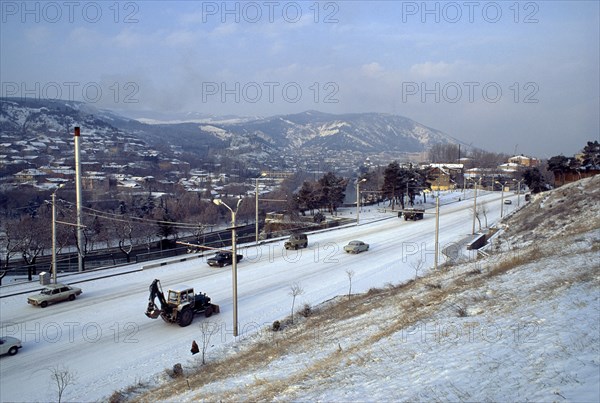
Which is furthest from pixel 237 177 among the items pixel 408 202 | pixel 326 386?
pixel 326 386

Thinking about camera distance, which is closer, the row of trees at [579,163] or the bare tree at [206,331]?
the bare tree at [206,331]

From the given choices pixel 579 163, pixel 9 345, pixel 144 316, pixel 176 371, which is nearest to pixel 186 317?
pixel 144 316

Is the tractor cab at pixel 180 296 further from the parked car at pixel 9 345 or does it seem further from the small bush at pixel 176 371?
the parked car at pixel 9 345

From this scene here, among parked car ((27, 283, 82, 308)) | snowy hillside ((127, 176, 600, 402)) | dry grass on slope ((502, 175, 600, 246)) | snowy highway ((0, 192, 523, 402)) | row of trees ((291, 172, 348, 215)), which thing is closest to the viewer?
snowy hillside ((127, 176, 600, 402))

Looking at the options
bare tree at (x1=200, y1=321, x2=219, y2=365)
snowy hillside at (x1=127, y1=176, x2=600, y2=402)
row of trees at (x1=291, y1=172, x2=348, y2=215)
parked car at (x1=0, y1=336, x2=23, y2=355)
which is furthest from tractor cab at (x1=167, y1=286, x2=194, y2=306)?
row of trees at (x1=291, y1=172, x2=348, y2=215)

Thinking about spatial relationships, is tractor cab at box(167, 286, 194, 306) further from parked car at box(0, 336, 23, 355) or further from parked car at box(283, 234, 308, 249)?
parked car at box(283, 234, 308, 249)

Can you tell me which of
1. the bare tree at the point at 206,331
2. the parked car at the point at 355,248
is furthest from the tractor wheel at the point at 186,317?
the parked car at the point at 355,248

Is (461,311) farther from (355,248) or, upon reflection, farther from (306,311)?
(355,248)
